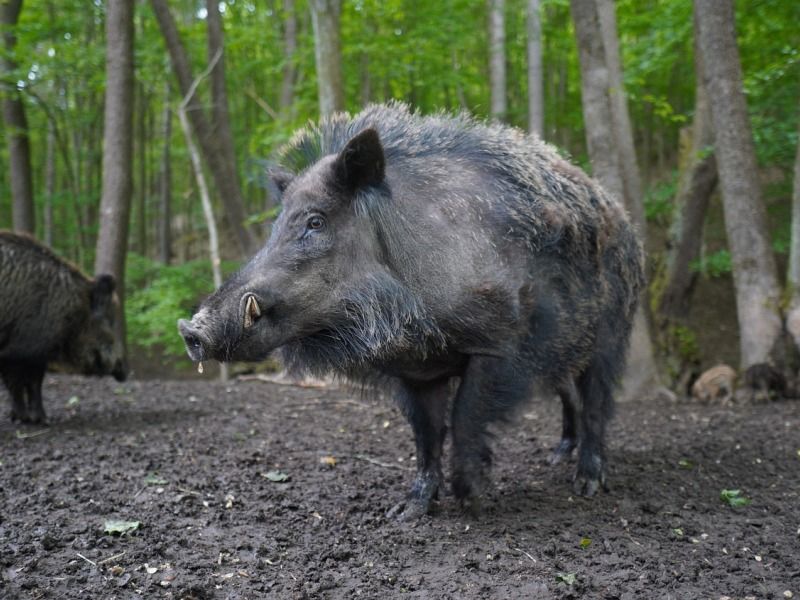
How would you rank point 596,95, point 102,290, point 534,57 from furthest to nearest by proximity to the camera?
1. point 534,57
2. point 596,95
3. point 102,290

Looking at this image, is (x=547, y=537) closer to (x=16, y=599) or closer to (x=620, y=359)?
(x=620, y=359)

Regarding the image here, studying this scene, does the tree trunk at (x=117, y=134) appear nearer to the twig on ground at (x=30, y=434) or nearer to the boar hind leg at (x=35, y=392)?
the boar hind leg at (x=35, y=392)

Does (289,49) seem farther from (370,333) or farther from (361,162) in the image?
(370,333)

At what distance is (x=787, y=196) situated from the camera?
52.0 feet

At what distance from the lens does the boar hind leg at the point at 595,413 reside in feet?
16.2

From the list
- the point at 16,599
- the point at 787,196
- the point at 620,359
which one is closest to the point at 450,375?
the point at 620,359

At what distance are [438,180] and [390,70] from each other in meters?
10.8

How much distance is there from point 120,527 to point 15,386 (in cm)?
385

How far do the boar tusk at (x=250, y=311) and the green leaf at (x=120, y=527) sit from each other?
1.27 meters

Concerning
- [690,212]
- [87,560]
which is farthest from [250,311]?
[690,212]

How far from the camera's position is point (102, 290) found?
7.63m

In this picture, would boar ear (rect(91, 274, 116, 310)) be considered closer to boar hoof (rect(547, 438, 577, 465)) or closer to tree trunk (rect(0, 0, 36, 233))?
boar hoof (rect(547, 438, 577, 465))

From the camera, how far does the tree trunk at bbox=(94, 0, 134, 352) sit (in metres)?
9.12

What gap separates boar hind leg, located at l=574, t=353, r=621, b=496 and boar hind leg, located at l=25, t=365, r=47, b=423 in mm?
4953
